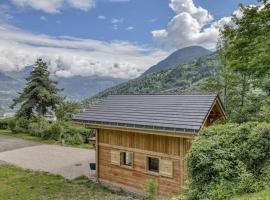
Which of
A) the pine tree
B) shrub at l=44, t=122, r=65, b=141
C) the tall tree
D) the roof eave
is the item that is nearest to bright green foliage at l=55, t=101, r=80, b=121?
the pine tree

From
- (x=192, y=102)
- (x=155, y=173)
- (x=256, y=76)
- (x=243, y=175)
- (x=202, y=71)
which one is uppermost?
(x=202, y=71)

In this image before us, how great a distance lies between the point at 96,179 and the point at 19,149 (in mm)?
12944

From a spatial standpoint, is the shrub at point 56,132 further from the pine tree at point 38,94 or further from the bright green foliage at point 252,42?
the bright green foliage at point 252,42

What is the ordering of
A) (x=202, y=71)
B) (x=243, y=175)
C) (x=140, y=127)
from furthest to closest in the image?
(x=202, y=71)
(x=140, y=127)
(x=243, y=175)

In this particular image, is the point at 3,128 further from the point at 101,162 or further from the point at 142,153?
the point at 142,153

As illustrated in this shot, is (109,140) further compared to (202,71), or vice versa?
(202,71)

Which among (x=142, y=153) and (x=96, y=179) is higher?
(x=142, y=153)

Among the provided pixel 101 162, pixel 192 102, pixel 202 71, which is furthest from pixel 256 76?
pixel 202 71

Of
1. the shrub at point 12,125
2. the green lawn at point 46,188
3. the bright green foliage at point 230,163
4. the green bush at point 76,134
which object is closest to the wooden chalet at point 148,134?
the green lawn at point 46,188

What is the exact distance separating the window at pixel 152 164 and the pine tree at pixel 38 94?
22.2 metres

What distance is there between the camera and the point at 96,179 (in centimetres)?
1689

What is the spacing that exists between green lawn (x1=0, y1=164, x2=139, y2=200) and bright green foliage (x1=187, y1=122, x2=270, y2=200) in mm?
5863

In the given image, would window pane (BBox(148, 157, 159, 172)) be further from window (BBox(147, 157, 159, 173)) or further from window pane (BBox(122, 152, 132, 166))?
window pane (BBox(122, 152, 132, 166))

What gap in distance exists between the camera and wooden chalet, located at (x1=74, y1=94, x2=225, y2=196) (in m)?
13.2
